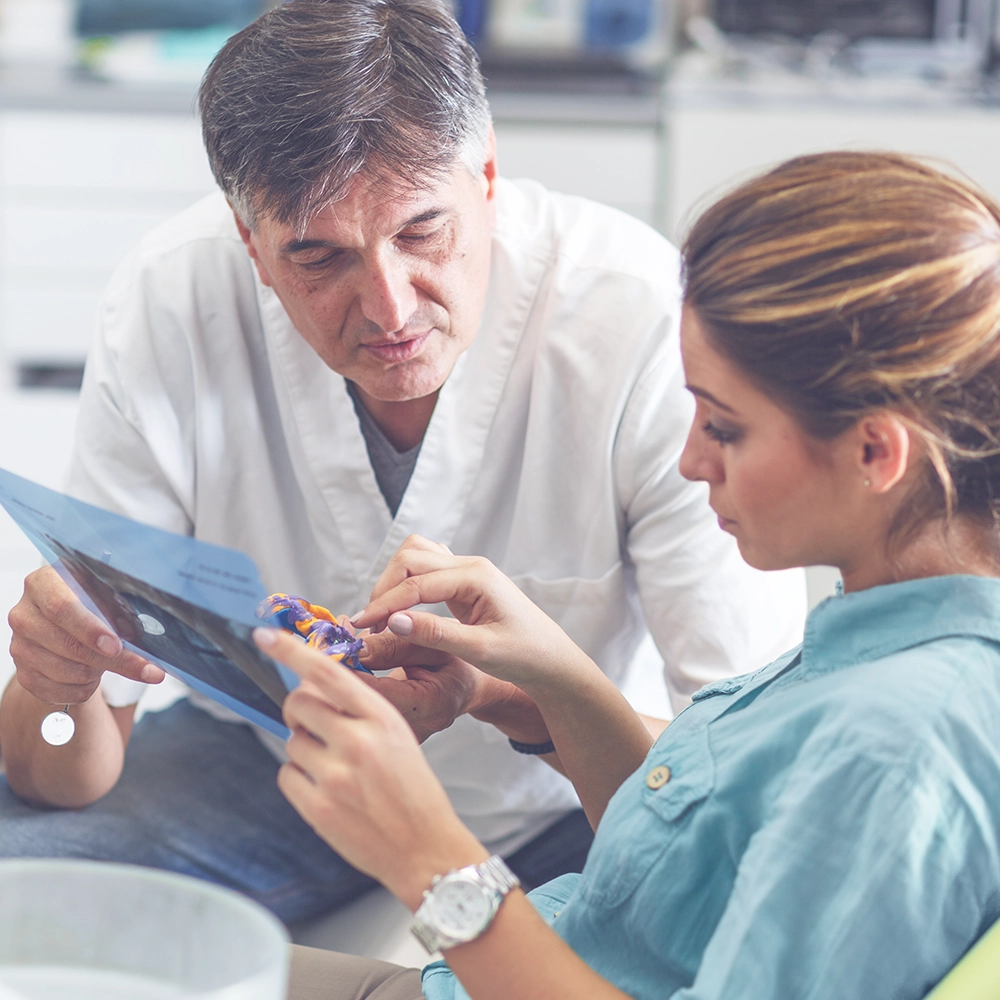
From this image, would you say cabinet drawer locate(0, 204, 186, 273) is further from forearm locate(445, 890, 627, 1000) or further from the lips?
forearm locate(445, 890, 627, 1000)

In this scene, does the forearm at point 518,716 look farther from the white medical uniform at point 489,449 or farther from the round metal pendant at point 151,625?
the round metal pendant at point 151,625

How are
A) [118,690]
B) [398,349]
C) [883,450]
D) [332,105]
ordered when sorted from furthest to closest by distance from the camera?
[118,690]
[398,349]
[332,105]
[883,450]

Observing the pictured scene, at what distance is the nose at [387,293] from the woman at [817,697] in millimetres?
315

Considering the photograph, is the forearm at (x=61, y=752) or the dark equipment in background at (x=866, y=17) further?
the dark equipment in background at (x=866, y=17)

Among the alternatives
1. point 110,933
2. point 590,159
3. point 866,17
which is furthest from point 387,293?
point 866,17

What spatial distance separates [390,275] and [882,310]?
1.52ft

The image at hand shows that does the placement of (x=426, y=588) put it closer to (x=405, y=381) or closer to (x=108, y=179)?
(x=405, y=381)

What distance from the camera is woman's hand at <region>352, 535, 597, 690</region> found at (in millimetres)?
901

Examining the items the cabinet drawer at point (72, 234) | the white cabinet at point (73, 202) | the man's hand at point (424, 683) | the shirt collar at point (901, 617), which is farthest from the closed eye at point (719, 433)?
the cabinet drawer at point (72, 234)

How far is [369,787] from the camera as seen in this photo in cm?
67

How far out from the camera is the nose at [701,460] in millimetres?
791

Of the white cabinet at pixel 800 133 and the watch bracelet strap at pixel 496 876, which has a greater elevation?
the white cabinet at pixel 800 133

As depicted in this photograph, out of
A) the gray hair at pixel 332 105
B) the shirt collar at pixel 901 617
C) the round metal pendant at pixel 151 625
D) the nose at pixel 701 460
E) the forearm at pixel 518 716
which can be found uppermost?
the gray hair at pixel 332 105

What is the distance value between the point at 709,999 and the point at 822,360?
1.18 ft
